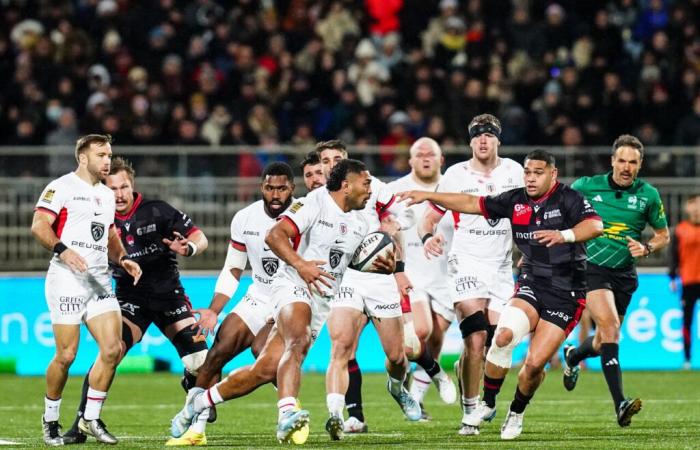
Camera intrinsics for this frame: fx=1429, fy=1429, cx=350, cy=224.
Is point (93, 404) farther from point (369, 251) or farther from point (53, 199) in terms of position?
point (369, 251)

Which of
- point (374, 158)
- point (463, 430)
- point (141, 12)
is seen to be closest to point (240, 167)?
point (374, 158)

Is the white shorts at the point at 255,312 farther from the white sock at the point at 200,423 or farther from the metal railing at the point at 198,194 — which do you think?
the metal railing at the point at 198,194

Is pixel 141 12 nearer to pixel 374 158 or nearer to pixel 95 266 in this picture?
pixel 374 158

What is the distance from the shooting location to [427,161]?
47.0 feet

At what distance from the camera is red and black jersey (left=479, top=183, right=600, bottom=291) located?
11.5m

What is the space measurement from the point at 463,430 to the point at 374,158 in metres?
9.42

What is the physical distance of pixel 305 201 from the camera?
1067cm

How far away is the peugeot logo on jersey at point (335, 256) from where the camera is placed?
1080cm

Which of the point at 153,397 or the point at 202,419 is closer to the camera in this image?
the point at 202,419

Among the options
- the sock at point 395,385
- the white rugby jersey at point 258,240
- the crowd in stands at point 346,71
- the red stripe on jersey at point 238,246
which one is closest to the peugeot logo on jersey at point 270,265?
the white rugby jersey at point 258,240

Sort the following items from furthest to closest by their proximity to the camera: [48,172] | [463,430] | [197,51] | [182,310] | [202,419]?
[197,51]
[48,172]
[182,310]
[463,430]
[202,419]

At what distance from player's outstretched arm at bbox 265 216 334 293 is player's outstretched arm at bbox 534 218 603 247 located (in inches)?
71.9

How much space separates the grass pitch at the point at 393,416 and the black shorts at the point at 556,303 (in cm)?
91

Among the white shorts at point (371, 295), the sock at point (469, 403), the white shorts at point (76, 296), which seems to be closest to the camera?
the white shorts at point (76, 296)
